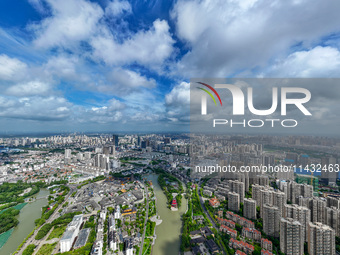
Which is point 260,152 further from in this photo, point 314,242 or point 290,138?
point 314,242

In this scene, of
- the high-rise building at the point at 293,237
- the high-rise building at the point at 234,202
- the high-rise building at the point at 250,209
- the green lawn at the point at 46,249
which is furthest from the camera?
the high-rise building at the point at 234,202

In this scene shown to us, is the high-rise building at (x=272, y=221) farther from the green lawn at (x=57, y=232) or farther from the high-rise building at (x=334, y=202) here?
the green lawn at (x=57, y=232)

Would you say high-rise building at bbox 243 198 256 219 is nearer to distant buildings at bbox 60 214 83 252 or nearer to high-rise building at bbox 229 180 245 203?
high-rise building at bbox 229 180 245 203

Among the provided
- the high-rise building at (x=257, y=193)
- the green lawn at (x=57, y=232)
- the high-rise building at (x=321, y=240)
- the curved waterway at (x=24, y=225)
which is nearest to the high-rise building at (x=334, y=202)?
the high-rise building at (x=257, y=193)

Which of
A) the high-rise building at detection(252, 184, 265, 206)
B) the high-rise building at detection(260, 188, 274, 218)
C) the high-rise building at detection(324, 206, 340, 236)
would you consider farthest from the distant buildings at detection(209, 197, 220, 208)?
the high-rise building at detection(324, 206, 340, 236)

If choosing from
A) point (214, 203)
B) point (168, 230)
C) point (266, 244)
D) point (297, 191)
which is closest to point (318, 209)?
point (297, 191)

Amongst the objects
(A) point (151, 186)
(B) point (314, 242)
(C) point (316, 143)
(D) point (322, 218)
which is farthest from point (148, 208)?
(C) point (316, 143)

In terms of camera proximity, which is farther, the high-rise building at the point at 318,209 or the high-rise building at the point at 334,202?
the high-rise building at the point at 334,202
